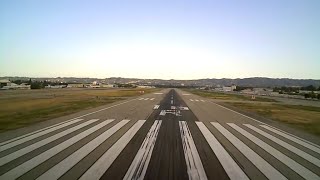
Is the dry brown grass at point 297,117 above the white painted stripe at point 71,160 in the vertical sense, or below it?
below

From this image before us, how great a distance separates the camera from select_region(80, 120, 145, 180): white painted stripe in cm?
685

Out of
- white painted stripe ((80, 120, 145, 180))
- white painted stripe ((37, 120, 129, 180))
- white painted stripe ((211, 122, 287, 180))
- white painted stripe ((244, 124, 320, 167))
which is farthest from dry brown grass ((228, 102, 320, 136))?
white painted stripe ((37, 120, 129, 180))

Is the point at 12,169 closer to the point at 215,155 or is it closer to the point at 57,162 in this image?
the point at 57,162

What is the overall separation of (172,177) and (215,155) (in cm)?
269

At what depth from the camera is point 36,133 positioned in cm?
Answer: 1282

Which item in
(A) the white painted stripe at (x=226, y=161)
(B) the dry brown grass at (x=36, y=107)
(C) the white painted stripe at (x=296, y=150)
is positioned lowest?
(B) the dry brown grass at (x=36, y=107)

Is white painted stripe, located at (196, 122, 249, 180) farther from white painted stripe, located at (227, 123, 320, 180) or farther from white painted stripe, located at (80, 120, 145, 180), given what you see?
white painted stripe, located at (80, 120, 145, 180)

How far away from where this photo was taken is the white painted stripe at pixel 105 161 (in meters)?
6.85

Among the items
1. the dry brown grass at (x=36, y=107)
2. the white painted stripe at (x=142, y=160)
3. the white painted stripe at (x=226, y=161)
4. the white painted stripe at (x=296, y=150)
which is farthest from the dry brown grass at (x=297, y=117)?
the dry brown grass at (x=36, y=107)

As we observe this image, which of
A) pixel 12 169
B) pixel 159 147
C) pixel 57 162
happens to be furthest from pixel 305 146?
pixel 12 169

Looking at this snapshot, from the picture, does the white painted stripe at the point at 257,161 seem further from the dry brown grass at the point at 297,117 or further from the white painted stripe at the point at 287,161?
the dry brown grass at the point at 297,117

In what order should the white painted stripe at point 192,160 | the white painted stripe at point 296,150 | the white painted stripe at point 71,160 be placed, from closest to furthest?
1. the white painted stripe at point 71,160
2. the white painted stripe at point 192,160
3. the white painted stripe at point 296,150

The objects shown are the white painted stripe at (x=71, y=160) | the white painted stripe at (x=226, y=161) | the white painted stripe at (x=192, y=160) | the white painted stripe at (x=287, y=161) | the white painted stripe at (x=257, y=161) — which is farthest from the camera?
the white painted stripe at (x=287, y=161)

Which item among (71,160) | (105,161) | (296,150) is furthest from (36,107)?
(296,150)
